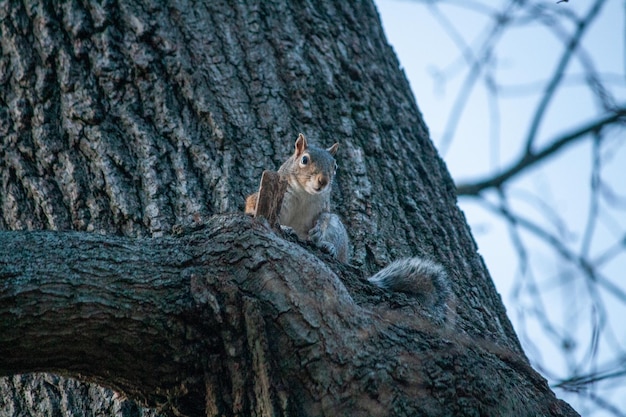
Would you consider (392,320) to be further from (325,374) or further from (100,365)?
(100,365)

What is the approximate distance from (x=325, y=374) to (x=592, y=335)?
6.66 feet

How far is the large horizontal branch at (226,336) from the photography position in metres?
1.83

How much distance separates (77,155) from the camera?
9.55 feet

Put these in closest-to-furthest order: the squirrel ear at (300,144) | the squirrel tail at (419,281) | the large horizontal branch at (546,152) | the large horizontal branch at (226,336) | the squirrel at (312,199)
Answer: the large horizontal branch at (226,336)
the squirrel tail at (419,281)
the squirrel at (312,199)
the squirrel ear at (300,144)
the large horizontal branch at (546,152)

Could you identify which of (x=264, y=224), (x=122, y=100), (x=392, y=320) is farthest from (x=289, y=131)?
(x=392, y=320)

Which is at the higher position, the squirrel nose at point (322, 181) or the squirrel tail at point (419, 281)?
the squirrel nose at point (322, 181)

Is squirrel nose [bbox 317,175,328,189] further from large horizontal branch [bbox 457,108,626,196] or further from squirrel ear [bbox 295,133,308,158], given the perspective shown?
large horizontal branch [bbox 457,108,626,196]

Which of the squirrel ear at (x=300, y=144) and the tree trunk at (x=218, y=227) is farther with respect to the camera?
the squirrel ear at (x=300, y=144)

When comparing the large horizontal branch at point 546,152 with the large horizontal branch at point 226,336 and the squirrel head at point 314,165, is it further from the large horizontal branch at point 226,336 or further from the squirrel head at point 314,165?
the large horizontal branch at point 226,336

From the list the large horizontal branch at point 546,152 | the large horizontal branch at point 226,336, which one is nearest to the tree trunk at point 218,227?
the large horizontal branch at point 226,336

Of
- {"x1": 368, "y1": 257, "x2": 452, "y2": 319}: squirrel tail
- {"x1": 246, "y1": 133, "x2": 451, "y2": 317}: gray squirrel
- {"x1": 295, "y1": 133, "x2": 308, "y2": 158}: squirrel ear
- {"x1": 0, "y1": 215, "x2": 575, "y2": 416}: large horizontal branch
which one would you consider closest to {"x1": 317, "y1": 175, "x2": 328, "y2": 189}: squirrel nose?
{"x1": 246, "y1": 133, "x2": 451, "y2": 317}: gray squirrel

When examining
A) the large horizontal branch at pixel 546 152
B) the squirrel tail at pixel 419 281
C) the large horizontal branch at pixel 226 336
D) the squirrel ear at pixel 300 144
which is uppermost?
the large horizontal branch at pixel 546 152

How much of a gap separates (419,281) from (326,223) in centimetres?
61

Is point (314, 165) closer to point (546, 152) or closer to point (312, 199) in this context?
point (312, 199)
